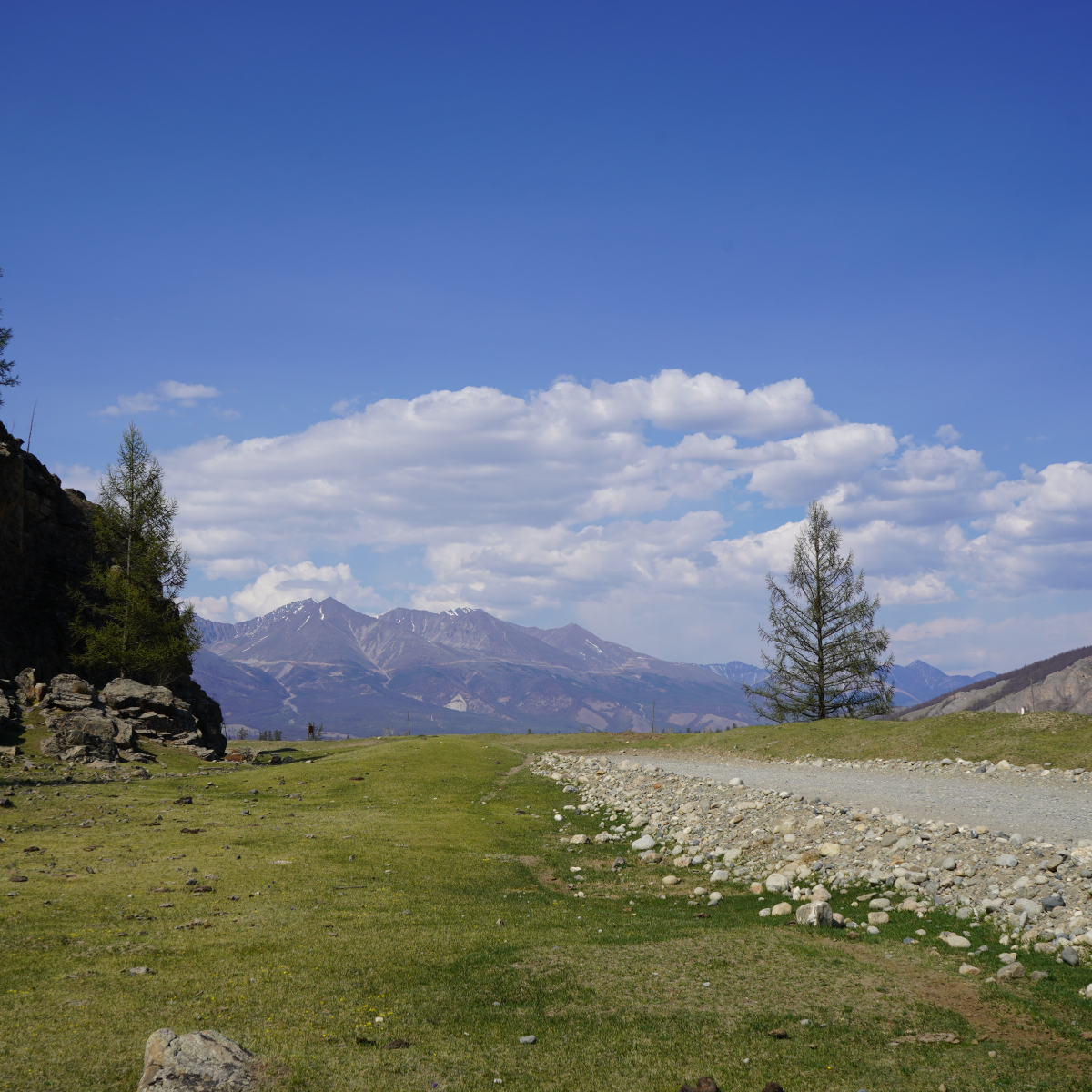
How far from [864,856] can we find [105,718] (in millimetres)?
33047

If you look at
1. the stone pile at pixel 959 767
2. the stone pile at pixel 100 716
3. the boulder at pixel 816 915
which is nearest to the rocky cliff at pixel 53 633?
the stone pile at pixel 100 716

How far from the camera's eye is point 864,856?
1708 cm

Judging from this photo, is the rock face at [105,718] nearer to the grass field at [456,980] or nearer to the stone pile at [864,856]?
the grass field at [456,980]

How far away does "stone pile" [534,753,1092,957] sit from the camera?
13344 millimetres

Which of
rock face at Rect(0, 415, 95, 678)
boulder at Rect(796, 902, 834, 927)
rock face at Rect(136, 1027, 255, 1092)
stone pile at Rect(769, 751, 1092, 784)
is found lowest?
stone pile at Rect(769, 751, 1092, 784)

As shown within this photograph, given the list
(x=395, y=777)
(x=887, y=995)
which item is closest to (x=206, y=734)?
(x=395, y=777)

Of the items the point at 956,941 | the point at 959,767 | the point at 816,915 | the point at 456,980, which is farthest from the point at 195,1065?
the point at 959,767

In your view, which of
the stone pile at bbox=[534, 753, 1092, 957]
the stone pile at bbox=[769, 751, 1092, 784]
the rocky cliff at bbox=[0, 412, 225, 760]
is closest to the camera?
the stone pile at bbox=[534, 753, 1092, 957]

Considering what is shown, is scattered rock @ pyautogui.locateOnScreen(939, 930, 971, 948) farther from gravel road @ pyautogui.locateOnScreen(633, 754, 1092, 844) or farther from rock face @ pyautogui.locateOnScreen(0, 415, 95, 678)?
rock face @ pyautogui.locateOnScreen(0, 415, 95, 678)

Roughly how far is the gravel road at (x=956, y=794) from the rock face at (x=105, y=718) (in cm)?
2666

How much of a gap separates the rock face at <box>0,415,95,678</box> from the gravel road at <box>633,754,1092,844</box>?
133ft

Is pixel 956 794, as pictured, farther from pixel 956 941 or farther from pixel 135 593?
pixel 135 593

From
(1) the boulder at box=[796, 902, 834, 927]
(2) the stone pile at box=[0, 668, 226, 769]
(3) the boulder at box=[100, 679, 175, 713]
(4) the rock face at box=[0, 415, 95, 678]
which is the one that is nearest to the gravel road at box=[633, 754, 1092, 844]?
(1) the boulder at box=[796, 902, 834, 927]

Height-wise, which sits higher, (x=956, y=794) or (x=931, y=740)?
(x=956, y=794)
